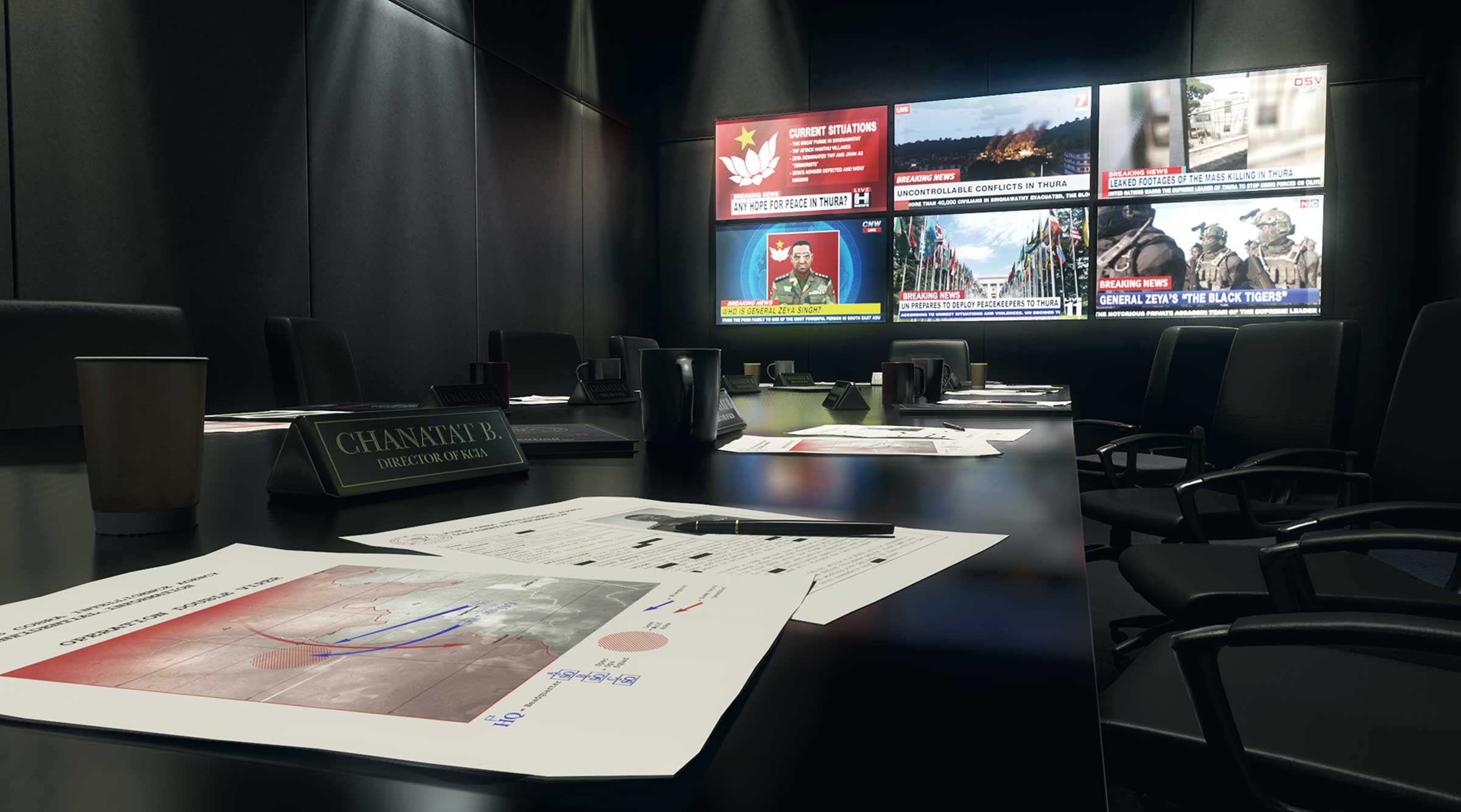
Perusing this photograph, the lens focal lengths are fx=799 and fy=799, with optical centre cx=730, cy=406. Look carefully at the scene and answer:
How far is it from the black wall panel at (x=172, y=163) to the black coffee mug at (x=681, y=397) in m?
2.02

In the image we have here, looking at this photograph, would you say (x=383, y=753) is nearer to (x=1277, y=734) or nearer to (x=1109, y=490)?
(x=1277, y=734)

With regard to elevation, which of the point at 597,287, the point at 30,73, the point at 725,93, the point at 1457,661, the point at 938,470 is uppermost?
the point at 725,93

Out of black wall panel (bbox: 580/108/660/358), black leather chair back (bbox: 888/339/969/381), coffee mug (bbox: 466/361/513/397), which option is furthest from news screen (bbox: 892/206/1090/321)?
coffee mug (bbox: 466/361/513/397)

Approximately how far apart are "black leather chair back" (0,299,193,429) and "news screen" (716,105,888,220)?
350 cm

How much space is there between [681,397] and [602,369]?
1.18m

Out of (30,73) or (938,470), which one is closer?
(938,470)

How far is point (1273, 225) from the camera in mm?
3867

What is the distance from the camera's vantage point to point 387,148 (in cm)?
323

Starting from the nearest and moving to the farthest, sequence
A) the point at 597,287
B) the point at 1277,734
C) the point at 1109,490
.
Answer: the point at 1277,734
the point at 1109,490
the point at 597,287

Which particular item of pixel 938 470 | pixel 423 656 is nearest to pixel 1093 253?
pixel 938 470

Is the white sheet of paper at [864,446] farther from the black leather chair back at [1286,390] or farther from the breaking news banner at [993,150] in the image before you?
the breaking news banner at [993,150]

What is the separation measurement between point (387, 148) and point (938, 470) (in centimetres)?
306

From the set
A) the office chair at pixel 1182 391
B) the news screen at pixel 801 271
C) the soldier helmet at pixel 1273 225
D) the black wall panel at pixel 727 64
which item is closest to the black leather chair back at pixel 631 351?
the news screen at pixel 801 271

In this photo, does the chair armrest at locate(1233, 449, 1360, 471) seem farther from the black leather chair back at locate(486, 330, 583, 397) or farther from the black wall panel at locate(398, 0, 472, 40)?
the black wall panel at locate(398, 0, 472, 40)
